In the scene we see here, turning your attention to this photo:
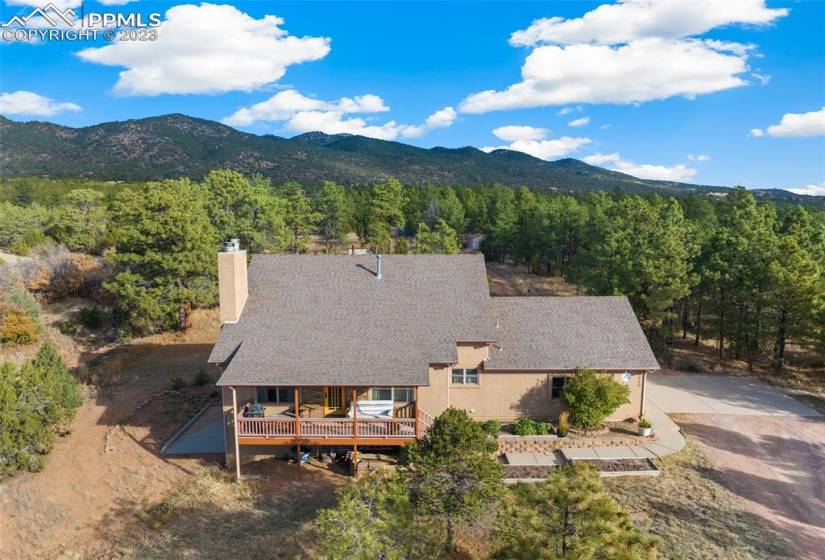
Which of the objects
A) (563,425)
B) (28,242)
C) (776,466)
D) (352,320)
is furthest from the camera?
(28,242)

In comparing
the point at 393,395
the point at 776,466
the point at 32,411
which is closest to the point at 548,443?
the point at 393,395

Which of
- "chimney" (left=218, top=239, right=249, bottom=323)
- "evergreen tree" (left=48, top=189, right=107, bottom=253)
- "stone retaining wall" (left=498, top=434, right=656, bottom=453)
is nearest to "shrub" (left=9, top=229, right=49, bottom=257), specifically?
"evergreen tree" (left=48, top=189, right=107, bottom=253)

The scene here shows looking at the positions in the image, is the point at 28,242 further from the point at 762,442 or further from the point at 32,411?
the point at 762,442

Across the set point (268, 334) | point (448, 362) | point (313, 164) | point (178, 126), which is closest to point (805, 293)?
point (448, 362)

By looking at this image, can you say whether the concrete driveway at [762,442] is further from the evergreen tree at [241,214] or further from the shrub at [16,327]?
the shrub at [16,327]

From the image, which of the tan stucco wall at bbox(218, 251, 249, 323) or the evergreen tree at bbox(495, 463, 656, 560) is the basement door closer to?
the tan stucco wall at bbox(218, 251, 249, 323)

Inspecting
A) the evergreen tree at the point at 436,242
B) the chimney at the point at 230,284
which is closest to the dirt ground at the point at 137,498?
the chimney at the point at 230,284
